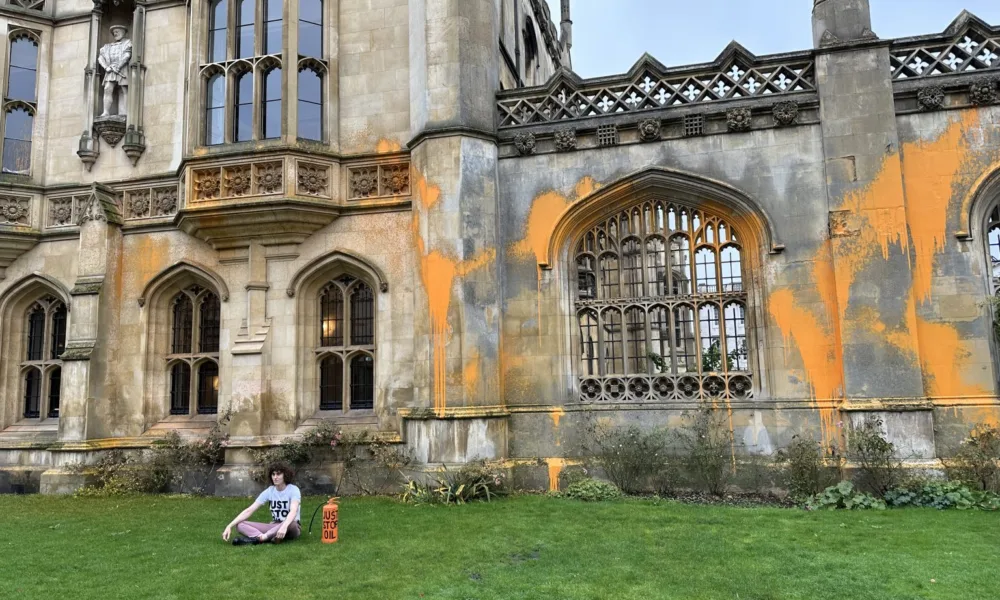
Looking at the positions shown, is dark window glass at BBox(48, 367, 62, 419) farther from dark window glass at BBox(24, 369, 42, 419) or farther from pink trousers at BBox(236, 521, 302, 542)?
pink trousers at BBox(236, 521, 302, 542)

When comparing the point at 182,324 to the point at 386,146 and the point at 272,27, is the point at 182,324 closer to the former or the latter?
the point at 386,146

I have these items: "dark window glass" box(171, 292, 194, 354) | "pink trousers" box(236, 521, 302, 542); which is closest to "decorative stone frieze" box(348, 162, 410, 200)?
"dark window glass" box(171, 292, 194, 354)

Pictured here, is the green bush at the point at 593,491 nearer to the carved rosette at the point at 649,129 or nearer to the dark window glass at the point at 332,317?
the dark window glass at the point at 332,317

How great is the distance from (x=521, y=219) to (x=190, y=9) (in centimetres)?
754

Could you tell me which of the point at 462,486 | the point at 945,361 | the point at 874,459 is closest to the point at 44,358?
the point at 462,486

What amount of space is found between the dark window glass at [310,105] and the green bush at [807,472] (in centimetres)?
931

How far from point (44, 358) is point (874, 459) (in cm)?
1439

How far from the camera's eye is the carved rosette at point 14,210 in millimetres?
12922

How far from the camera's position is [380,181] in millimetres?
11961

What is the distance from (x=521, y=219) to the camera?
11281mm

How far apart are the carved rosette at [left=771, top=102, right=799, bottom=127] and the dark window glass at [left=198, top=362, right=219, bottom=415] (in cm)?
1060

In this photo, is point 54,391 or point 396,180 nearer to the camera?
point 396,180

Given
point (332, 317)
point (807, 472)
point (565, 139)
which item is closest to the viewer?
point (807, 472)

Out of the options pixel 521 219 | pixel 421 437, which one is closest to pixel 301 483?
pixel 421 437
